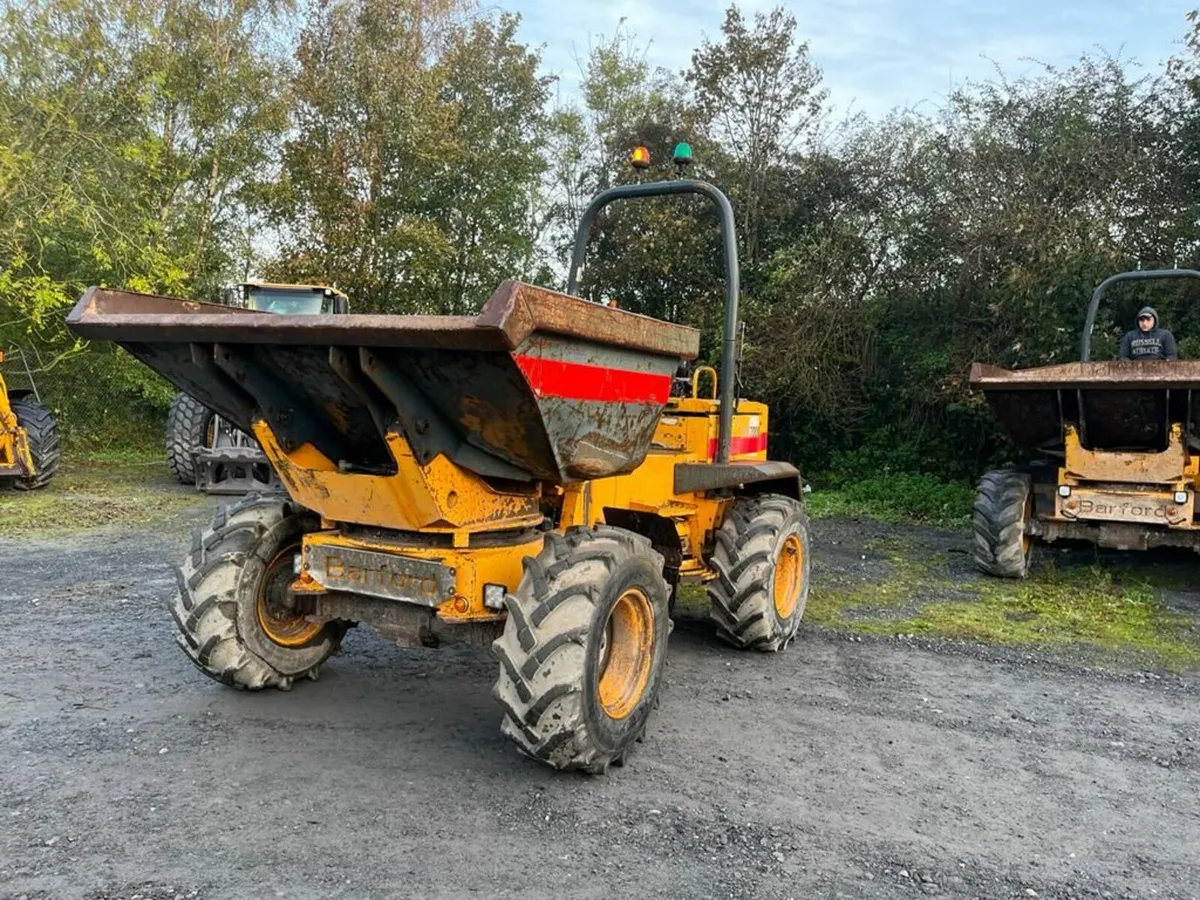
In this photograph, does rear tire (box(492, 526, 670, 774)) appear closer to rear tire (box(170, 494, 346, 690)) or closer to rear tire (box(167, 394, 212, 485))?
rear tire (box(170, 494, 346, 690))

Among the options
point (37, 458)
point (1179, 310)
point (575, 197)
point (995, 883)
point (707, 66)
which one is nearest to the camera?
point (995, 883)

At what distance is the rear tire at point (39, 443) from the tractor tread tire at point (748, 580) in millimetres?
9350

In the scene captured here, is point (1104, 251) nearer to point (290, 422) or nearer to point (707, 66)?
point (707, 66)

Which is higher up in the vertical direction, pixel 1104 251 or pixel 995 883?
pixel 1104 251

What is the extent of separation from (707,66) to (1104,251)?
631 centimetres

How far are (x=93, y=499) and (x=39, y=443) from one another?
3.55 ft

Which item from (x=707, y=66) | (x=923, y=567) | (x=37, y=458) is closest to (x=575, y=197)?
(x=707, y=66)

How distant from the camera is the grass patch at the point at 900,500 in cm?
1139

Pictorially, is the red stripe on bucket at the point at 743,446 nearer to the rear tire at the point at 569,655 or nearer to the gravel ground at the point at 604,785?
the gravel ground at the point at 604,785

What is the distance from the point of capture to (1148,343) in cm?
821

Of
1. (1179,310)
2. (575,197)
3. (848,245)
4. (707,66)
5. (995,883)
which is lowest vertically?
(995,883)

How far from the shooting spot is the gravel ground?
2914 mm

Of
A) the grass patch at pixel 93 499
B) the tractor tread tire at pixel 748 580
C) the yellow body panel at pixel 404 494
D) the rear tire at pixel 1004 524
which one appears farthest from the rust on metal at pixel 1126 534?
the grass patch at pixel 93 499

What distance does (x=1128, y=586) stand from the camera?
7645 mm
